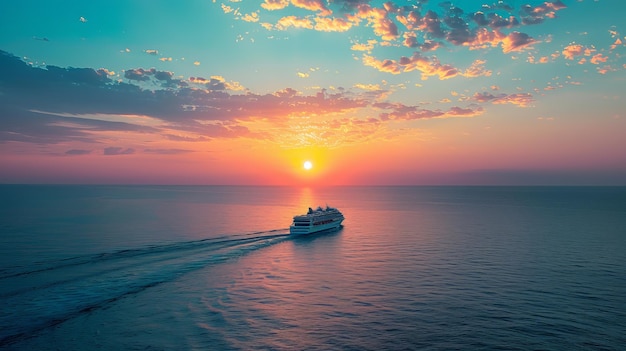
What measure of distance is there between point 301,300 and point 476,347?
65.2 ft

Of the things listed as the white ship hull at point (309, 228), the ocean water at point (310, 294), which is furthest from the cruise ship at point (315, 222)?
the ocean water at point (310, 294)

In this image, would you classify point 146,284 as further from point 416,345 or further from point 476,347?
point 476,347

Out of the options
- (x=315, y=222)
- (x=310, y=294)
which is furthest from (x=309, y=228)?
(x=310, y=294)

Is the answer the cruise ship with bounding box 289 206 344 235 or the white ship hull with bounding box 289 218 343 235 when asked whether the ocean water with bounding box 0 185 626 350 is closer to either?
the white ship hull with bounding box 289 218 343 235

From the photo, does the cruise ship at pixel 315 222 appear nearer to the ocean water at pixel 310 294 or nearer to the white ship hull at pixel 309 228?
the white ship hull at pixel 309 228

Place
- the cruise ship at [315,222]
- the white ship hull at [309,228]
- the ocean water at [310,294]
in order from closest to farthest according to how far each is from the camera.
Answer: the ocean water at [310,294] → the white ship hull at [309,228] → the cruise ship at [315,222]

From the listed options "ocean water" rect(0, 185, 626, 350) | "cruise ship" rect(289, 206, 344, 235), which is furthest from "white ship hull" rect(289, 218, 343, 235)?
"ocean water" rect(0, 185, 626, 350)

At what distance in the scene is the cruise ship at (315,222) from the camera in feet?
343

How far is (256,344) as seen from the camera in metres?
30.4

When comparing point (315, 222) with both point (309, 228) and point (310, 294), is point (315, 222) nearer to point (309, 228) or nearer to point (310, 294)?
point (309, 228)

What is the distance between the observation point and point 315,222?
111m

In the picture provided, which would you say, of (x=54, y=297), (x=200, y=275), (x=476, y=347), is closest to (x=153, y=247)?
(x=200, y=275)

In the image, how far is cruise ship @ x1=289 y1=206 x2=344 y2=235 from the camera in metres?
104

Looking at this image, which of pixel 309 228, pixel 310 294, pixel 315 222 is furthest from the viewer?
pixel 315 222
